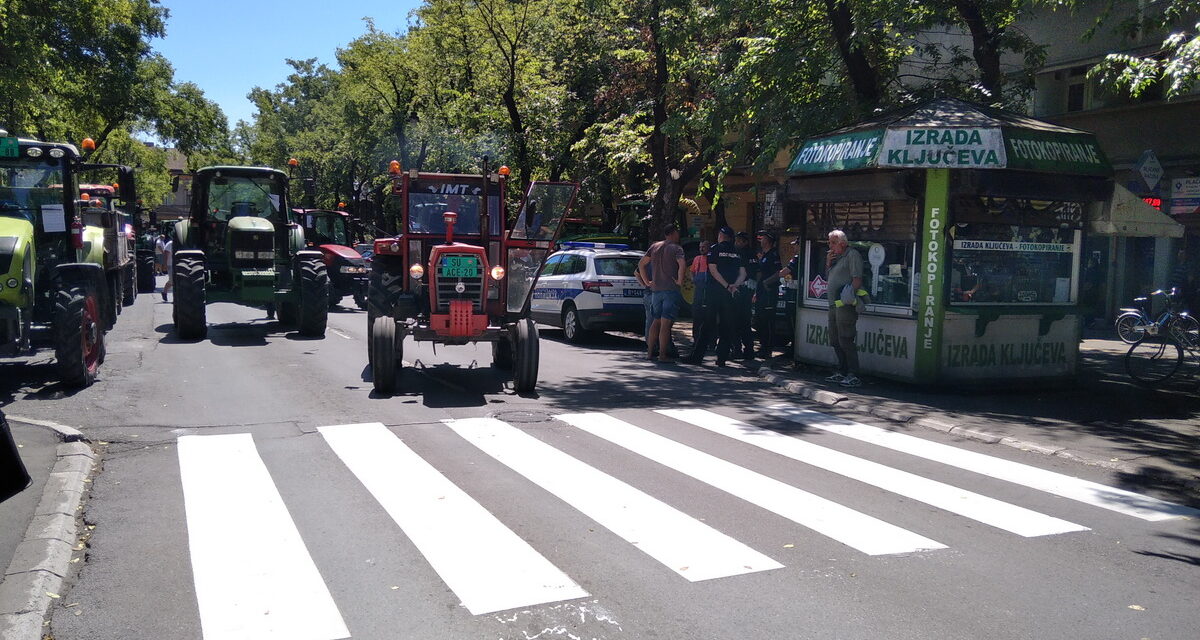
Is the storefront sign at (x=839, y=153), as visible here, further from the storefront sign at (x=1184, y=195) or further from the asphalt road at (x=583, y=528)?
the storefront sign at (x=1184, y=195)

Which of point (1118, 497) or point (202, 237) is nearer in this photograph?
point (1118, 497)

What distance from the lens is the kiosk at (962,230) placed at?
1095 centimetres

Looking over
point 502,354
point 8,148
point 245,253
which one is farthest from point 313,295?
point 8,148

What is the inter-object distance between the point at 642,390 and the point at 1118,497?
5742 millimetres

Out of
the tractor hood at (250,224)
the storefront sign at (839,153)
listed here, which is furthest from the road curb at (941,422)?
the tractor hood at (250,224)

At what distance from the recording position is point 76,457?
24.4 feet

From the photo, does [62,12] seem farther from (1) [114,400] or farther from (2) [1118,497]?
(2) [1118,497]

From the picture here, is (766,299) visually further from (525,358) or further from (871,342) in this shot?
(525,358)

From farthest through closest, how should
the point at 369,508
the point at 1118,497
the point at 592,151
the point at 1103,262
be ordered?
the point at 592,151 → the point at 1103,262 → the point at 1118,497 → the point at 369,508

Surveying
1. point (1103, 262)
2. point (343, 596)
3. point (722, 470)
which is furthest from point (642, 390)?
point (1103, 262)

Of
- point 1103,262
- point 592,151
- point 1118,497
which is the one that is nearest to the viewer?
point 1118,497

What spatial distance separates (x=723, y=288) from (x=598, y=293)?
338 cm

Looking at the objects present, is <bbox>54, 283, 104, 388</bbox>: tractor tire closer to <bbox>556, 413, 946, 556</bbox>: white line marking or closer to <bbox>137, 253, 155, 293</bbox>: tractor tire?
<bbox>556, 413, 946, 556</bbox>: white line marking

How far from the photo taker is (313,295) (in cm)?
1645
